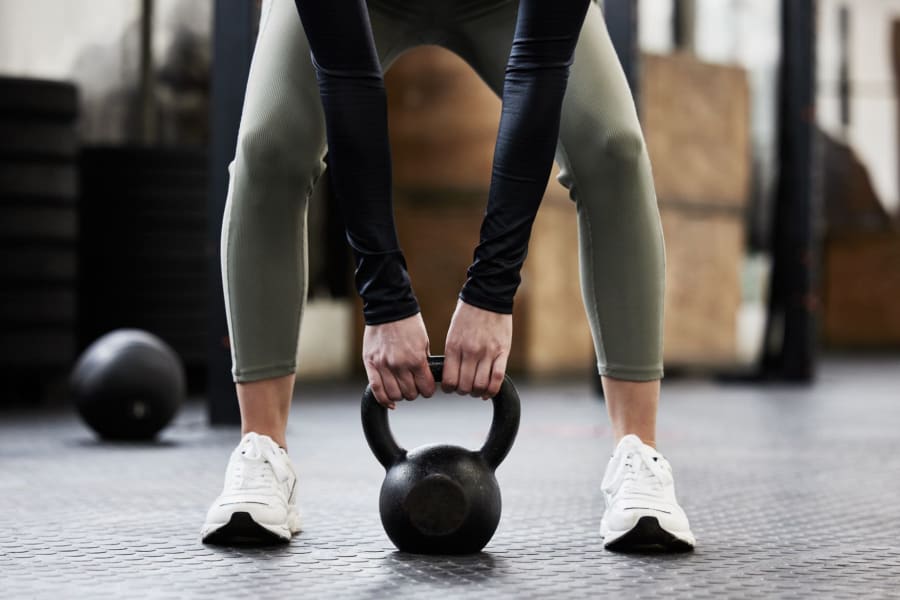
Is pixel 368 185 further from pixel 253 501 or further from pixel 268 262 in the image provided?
pixel 253 501

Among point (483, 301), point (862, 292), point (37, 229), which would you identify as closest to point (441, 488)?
point (483, 301)

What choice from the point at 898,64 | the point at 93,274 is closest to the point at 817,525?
the point at 93,274

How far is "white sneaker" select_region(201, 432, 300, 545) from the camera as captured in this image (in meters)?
1.55

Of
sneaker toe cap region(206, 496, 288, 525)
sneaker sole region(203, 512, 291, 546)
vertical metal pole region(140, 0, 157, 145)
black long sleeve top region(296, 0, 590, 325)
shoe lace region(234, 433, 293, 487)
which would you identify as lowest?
sneaker sole region(203, 512, 291, 546)

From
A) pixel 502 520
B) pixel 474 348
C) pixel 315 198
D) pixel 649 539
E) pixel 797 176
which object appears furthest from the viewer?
pixel 315 198

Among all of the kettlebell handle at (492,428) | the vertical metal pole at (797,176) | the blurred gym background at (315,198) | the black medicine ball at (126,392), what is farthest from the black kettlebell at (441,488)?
the vertical metal pole at (797,176)

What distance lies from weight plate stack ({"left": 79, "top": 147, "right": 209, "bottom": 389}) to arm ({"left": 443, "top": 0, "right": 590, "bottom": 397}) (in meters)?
3.72

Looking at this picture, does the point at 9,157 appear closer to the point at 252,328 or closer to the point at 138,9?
the point at 138,9

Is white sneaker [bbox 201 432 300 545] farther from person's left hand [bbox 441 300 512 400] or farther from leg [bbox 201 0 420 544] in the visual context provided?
person's left hand [bbox 441 300 512 400]

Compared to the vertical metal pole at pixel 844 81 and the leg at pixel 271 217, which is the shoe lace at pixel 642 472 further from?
the vertical metal pole at pixel 844 81

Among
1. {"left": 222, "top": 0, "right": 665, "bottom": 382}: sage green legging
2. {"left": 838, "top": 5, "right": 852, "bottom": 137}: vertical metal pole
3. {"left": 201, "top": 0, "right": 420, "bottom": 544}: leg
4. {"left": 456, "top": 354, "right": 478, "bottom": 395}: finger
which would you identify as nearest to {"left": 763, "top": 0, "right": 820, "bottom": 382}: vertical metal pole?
{"left": 222, "top": 0, "right": 665, "bottom": 382}: sage green legging

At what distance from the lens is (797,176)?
555 centimetres

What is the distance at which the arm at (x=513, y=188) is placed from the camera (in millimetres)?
1383

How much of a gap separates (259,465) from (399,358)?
0.31 metres
